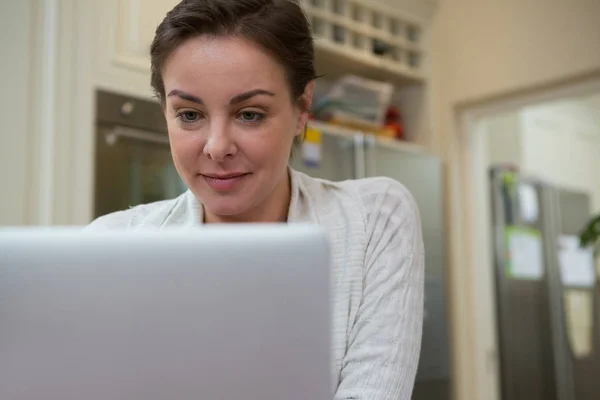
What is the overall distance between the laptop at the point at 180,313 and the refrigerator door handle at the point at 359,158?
2.32m

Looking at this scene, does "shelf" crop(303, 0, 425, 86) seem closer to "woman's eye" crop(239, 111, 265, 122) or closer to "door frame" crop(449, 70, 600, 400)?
"door frame" crop(449, 70, 600, 400)

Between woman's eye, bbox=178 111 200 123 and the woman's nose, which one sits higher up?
woman's eye, bbox=178 111 200 123

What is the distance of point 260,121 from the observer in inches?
36.5

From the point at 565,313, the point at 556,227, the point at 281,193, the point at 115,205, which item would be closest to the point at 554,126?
the point at 556,227

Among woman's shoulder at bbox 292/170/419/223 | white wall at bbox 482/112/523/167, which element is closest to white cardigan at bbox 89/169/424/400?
woman's shoulder at bbox 292/170/419/223

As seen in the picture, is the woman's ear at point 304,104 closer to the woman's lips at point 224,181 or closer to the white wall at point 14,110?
the woman's lips at point 224,181

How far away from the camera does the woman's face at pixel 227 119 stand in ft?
2.91

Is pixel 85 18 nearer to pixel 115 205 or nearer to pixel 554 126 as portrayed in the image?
pixel 115 205

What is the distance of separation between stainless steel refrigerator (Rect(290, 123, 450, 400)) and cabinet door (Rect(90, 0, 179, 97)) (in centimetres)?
74

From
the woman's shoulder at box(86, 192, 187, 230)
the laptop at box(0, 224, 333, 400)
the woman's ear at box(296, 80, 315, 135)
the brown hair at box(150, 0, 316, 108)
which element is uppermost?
the brown hair at box(150, 0, 316, 108)

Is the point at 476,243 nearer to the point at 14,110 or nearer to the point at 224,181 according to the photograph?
the point at 14,110

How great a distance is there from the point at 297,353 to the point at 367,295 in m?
0.37

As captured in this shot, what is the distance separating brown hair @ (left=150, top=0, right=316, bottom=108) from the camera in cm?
91

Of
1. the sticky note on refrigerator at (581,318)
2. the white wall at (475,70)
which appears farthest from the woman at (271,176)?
the sticky note on refrigerator at (581,318)
